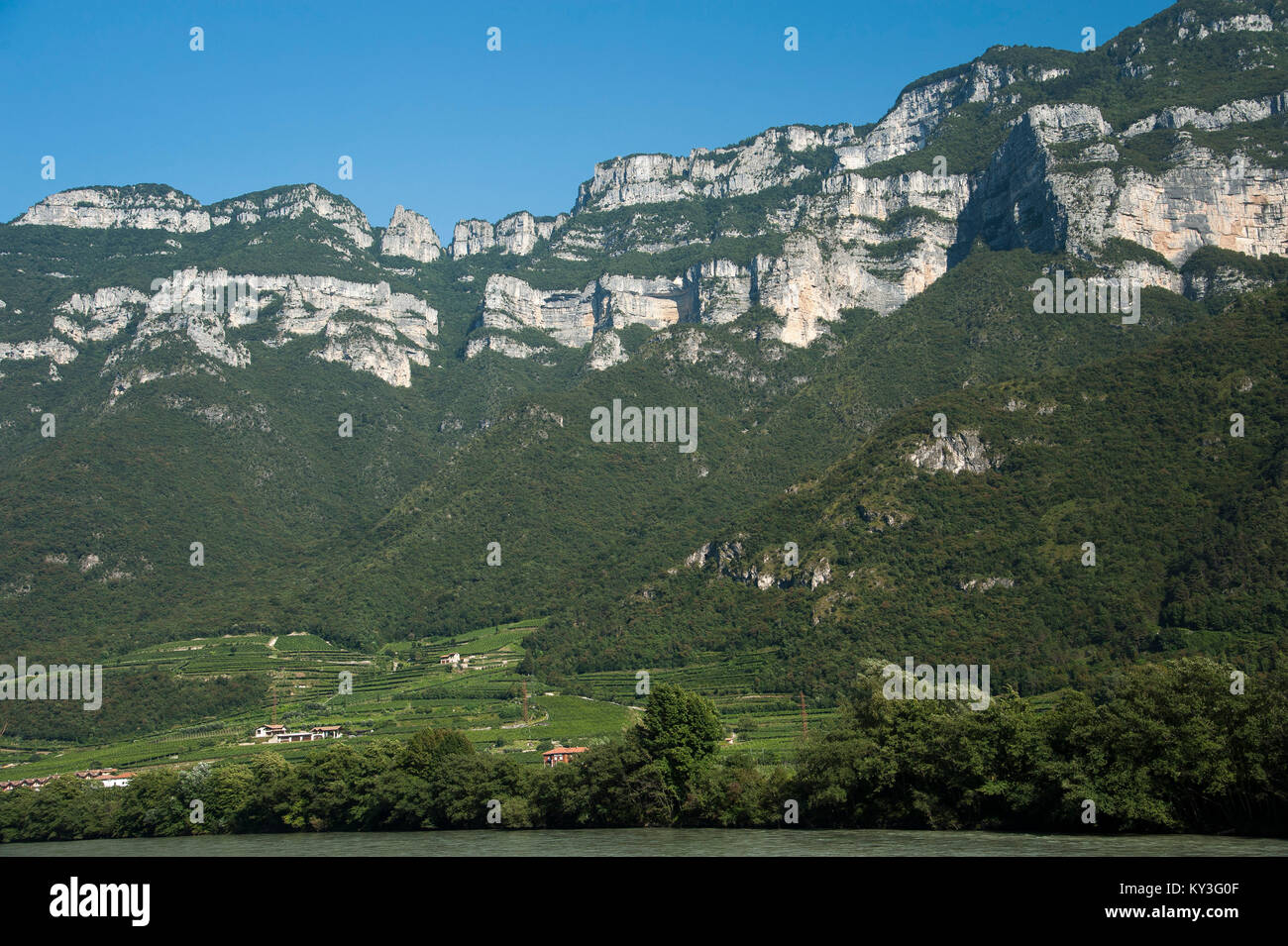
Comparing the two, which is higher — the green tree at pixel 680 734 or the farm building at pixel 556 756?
the green tree at pixel 680 734

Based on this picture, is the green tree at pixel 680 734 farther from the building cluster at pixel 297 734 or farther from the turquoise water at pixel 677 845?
the building cluster at pixel 297 734

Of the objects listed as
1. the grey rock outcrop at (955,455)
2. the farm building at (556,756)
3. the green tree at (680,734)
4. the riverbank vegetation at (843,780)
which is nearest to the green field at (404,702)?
the farm building at (556,756)

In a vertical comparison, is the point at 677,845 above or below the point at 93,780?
above

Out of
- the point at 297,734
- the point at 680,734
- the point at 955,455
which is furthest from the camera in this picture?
the point at 955,455

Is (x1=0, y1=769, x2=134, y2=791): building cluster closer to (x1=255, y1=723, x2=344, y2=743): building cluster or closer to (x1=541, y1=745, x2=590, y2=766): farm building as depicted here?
(x1=255, y1=723, x2=344, y2=743): building cluster

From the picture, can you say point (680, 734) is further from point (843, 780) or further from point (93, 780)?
point (93, 780)

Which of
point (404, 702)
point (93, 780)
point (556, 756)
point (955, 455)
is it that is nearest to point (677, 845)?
point (556, 756)

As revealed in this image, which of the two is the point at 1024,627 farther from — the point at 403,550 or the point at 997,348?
the point at 403,550
